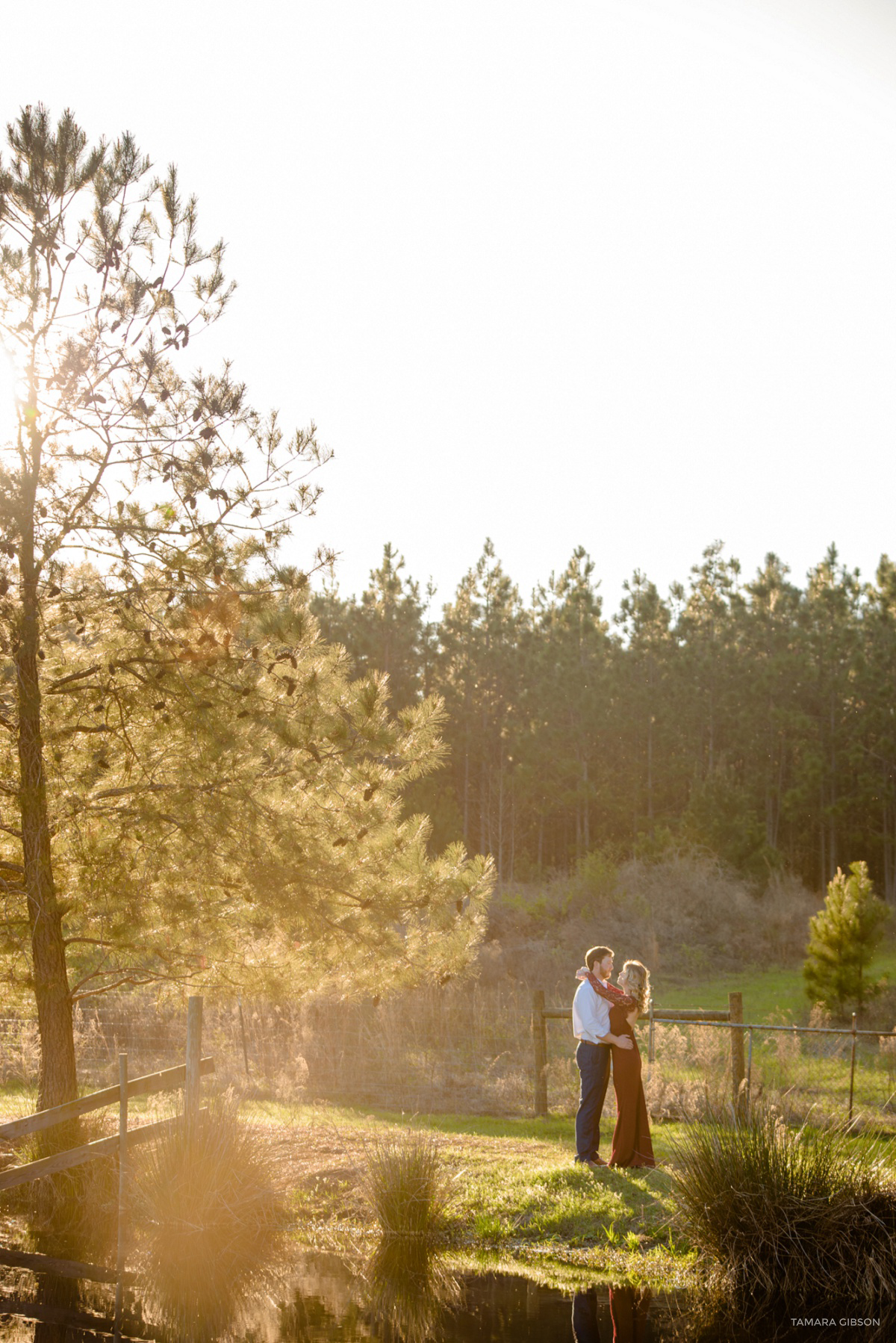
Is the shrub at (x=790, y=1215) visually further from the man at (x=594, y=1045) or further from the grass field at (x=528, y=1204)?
the man at (x=594, y=1045)

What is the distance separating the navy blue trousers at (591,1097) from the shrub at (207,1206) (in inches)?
93.4

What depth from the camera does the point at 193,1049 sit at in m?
8.84

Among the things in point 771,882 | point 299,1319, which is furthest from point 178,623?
point 771,882

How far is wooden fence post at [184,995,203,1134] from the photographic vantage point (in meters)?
8.73

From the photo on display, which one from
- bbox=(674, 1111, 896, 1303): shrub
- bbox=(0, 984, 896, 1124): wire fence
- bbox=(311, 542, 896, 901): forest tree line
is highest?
bbox=(311, 542, 896, 901): forest tree line

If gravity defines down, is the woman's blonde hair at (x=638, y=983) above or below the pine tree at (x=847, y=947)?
above

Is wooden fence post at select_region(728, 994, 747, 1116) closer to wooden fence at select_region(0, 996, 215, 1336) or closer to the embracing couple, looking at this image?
the embracing couple

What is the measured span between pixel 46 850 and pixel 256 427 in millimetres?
3506

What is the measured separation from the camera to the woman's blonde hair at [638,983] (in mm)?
8953

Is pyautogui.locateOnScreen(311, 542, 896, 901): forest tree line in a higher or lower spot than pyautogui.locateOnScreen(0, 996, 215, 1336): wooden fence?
higher

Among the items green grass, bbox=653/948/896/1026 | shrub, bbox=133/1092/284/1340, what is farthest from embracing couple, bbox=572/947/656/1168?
green grass, bbox=653/948/896/1026

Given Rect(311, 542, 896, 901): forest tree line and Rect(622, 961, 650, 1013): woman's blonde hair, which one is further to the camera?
Rect(311, 542, 896, 901): forest tree line

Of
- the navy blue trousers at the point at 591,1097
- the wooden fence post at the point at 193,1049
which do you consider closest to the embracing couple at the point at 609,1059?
the navy blue trousers at the point at 591,1097

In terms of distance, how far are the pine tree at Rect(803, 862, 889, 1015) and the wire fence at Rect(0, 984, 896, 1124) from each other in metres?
3.33
